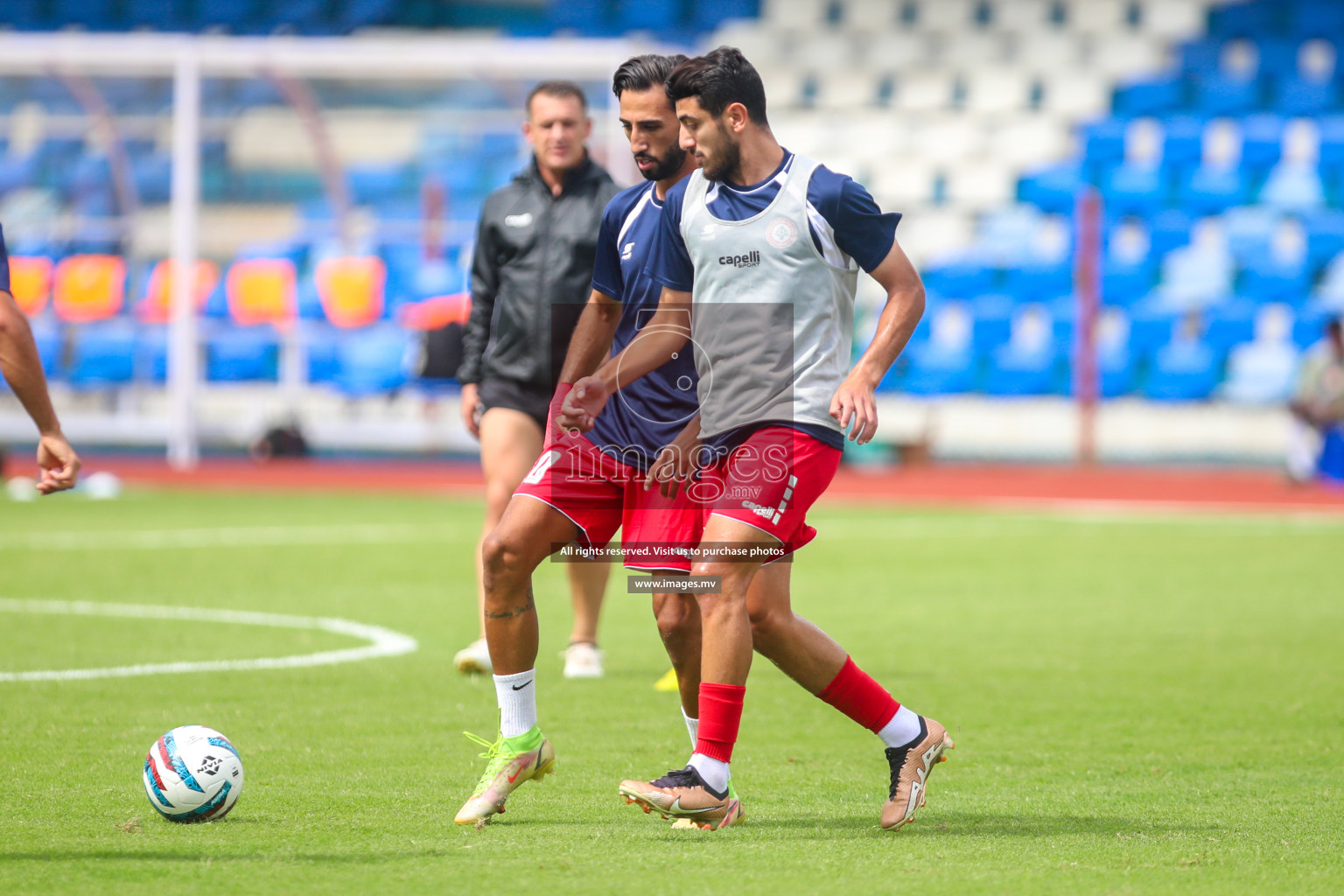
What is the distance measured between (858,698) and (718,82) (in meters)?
1.74

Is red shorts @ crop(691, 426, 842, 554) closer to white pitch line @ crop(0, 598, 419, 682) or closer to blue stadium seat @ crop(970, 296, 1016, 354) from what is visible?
white pitch line @ crop(0, 598, 419, 682)

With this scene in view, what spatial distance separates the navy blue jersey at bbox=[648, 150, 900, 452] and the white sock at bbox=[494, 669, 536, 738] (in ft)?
2.83

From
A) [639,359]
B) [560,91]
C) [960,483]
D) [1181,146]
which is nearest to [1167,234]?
[1181,146]

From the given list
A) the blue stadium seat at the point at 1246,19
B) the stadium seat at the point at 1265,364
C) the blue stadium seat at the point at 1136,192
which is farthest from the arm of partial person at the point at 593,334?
the blue stadium seat at the point at 1246,19

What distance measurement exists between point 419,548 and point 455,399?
816cm

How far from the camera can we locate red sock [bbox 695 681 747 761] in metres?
4.55

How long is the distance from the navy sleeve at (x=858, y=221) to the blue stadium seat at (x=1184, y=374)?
54.8ft

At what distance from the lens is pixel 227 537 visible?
1280 centimetres

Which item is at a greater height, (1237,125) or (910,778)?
(1237,125)

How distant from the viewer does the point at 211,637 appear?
26.8 ft

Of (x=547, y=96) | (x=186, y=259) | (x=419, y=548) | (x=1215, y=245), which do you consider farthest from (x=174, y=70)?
(x=547, y=96)

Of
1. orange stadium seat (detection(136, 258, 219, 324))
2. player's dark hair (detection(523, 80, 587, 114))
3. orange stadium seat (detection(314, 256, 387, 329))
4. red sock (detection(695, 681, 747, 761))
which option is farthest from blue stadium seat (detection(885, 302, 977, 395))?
red sock (detection(695, 681, 747, 761))

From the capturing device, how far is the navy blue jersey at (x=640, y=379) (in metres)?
5.02

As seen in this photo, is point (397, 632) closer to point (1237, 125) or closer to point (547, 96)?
point (547, 96)
